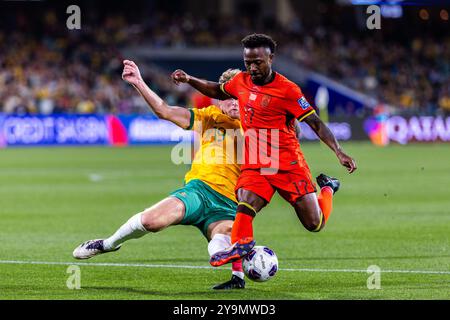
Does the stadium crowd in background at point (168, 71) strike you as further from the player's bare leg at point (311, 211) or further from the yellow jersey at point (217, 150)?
the player's bare leg at point (311, 211)

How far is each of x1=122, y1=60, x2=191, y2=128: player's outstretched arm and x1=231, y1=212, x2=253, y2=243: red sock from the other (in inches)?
47.8

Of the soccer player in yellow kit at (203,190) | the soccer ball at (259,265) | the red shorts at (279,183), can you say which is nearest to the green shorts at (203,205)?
the soccer player in yellow kit at (203,190)

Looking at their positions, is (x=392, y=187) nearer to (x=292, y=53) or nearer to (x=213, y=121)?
(x=213, y=121)

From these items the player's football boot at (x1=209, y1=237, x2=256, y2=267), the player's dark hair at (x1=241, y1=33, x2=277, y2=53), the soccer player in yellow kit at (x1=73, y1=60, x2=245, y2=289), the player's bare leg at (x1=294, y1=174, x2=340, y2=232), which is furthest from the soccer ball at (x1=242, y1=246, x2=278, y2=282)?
the player's dark hair at (x1=241, y1=33, x2=277, y2=53)

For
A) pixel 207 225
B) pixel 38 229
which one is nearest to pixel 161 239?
pixel 38 229

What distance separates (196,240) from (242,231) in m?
5.14

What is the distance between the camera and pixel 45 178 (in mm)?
24531

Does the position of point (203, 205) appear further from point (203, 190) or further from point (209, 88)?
point (209, 88)

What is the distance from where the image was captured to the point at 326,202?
9930 mm

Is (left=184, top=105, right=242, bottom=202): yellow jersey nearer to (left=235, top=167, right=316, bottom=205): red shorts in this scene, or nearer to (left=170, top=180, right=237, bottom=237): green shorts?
(left=170, top=180, right=237, bottom=237): green shorts

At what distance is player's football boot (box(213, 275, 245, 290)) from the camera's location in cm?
914

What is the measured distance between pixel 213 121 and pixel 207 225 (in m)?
1.01

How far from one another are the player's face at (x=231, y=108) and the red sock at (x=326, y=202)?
4.01ft

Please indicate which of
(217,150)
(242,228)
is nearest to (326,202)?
(217,150)
